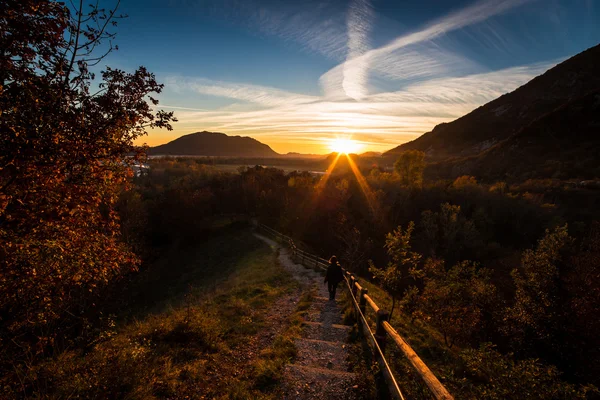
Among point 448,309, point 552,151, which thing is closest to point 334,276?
point 448,309

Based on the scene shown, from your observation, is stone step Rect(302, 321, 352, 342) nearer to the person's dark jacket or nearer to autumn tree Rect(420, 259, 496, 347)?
the person's dark jacket

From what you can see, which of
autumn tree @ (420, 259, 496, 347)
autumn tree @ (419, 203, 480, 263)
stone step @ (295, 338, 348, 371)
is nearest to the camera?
stone step @ (295, 338, 348, 371)

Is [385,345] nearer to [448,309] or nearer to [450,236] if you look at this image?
[448,309]

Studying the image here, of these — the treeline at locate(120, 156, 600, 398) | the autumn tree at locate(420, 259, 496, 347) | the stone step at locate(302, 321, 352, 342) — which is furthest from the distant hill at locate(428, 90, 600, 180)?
the stone step at locate(302, 321, 352, 342)

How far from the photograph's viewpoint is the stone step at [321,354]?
6926 millimetres

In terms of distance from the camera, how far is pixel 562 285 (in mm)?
15711

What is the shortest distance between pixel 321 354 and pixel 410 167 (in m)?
63.0

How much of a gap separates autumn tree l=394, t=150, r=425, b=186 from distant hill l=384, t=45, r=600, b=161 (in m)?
76.4

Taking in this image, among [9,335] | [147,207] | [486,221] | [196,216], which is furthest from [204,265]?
[486,221]

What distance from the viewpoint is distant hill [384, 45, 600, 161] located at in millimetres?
127188

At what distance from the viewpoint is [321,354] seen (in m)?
7.45

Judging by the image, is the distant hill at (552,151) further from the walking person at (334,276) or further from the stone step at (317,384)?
the stone step at (317,384)

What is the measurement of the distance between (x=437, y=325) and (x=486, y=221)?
4140 cm

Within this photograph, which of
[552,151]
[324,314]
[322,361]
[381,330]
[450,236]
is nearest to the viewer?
[381,330]
